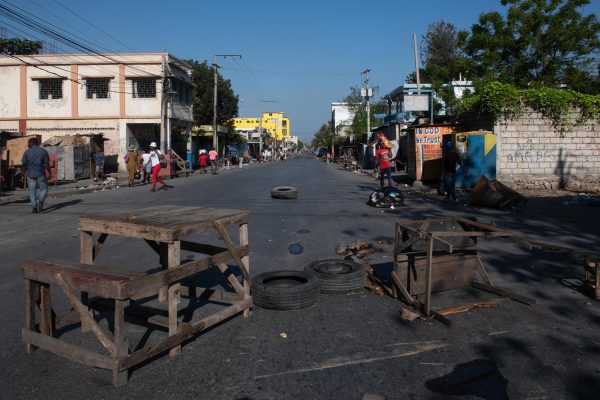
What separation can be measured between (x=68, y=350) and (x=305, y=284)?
2.43m

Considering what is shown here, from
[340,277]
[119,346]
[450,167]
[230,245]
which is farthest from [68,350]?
[450,167]

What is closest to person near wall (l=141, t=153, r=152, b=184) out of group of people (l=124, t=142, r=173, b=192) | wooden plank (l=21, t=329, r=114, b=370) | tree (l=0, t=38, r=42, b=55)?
group of people (l=124, t=142, r=173, b=192)

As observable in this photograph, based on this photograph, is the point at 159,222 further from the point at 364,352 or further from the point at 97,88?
the point at 97,88

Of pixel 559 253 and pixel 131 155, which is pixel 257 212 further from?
pixel 131 155

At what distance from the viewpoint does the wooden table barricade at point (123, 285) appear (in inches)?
143

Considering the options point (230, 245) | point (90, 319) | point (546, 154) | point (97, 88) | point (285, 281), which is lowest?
point (285, 281)

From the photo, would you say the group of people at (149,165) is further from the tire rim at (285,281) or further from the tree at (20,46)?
the tree at (20,46)

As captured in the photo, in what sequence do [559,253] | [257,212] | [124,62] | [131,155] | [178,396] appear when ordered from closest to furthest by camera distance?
[178,396], [559,253], [257,212], [131,155], [124,62]

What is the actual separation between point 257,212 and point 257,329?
844 cm

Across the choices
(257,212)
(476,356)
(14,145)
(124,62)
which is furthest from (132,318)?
(124,62)

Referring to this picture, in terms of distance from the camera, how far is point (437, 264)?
575 centimetres

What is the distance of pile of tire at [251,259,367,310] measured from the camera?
207 inches

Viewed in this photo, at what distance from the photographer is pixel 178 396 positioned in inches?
138

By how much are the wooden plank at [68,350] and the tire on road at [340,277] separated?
2.83m
